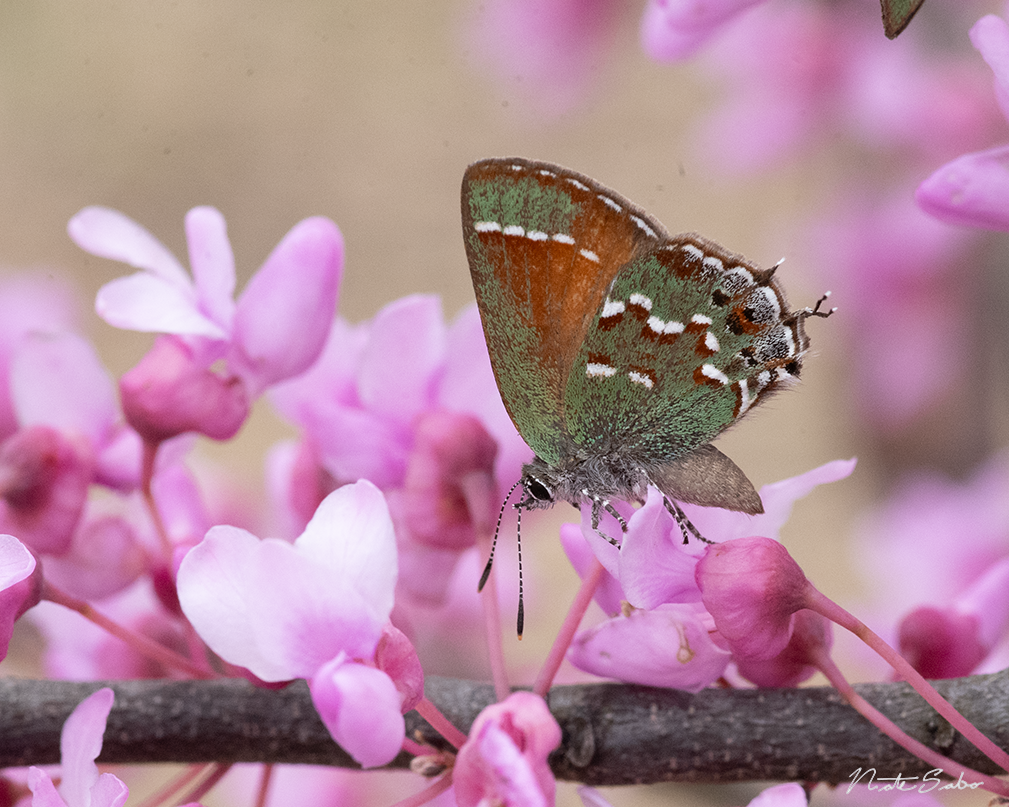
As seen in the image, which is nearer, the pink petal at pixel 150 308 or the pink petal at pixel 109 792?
the pink petal at pixel 109 792

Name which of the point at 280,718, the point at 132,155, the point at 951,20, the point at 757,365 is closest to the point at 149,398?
the point at 280,718

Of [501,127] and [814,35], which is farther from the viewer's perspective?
[501,127]

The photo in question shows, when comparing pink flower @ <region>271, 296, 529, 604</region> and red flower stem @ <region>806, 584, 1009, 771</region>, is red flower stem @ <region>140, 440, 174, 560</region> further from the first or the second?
red flower stem @ <region>806, 584, 1009, 771</region>

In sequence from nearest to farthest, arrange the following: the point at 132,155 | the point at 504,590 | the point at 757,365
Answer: the point at 757,365 → the point at 504,590 → the point at 132,155

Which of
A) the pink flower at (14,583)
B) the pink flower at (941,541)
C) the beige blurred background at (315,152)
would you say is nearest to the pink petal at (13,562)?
the pink flower at (14,583)

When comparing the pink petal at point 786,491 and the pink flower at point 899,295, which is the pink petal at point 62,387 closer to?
the pink petal at point 786,491

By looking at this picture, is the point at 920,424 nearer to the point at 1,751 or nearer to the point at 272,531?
the point at 272,531

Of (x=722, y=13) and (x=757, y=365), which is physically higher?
(x=722, y=13)
